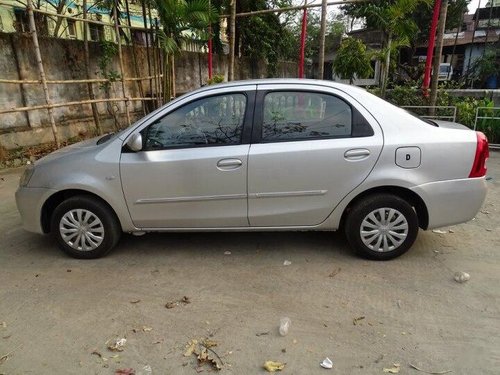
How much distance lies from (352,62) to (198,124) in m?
8.52

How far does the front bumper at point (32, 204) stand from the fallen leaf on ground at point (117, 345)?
1681 mm

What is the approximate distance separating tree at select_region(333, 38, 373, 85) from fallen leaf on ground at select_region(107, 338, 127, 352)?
10.0m

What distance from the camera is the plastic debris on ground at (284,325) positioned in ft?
8.88

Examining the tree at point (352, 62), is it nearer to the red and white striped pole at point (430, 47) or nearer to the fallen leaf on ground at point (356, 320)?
the red and white striped pole at point (430, 47)

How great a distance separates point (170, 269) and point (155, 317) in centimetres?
75

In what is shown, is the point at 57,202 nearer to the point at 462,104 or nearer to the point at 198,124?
the point at 198,124

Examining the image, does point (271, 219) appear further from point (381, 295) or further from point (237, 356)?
point (237, 356)

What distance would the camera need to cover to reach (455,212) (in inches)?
138

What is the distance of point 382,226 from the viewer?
140 inches

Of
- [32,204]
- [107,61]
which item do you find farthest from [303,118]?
[107,61]

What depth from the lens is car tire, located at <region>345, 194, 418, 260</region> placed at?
349cm

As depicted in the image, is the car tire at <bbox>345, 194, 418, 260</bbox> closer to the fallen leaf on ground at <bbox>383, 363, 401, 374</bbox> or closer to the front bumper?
the fallen leaf on ground at <bbox>383, 363, 401, 374</bbox>

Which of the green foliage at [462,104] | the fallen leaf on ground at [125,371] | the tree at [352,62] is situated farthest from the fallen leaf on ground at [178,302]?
the tree at [352,62]

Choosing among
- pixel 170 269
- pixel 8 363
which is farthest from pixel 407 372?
pixel 8 363
